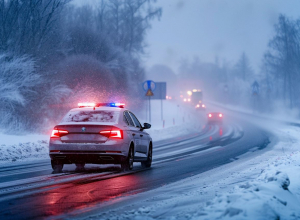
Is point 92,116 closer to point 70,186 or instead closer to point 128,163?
point 128,163

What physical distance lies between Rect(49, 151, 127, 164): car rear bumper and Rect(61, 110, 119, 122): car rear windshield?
915mm

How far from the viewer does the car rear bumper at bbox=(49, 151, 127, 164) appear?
36.0ft

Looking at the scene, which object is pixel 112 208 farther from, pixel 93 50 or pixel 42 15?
pixel 93 50

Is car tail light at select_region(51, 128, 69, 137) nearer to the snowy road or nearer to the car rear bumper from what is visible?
the car rear bumper

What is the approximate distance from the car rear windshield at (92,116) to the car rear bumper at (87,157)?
3.00 ft

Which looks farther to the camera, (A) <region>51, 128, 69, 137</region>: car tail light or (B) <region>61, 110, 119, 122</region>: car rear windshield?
(B) <region>61, 110, 119, 122</region>: car rear windshield

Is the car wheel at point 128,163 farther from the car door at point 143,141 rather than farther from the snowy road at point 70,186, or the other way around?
the car door at point 143,141

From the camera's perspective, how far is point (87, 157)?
36.0ft

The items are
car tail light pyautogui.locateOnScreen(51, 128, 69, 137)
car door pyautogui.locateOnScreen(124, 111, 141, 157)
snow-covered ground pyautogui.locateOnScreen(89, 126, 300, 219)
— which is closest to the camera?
snow-covered ground pyautogui.locateOnScreen(89, 126, 300, 219)

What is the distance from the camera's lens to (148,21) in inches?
2135

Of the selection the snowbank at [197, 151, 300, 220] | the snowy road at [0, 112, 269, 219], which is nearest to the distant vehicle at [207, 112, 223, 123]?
the snowy road at [0, 112, 269, 219]

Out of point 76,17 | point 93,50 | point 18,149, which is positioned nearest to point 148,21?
point 76,17

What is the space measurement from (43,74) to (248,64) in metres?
125

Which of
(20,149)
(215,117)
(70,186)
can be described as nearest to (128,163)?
(70,186)
